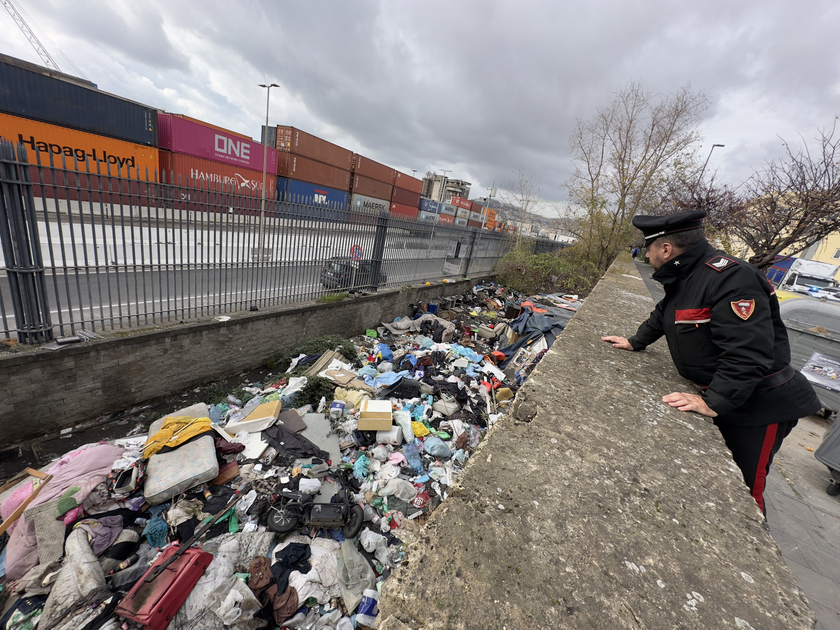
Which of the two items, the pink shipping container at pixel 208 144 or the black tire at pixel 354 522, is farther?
the pink shipping container at pixel 208 144

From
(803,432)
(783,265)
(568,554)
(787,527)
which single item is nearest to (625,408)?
(568,554)

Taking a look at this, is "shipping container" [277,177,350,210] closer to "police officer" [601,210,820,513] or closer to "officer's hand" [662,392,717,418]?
"police officer" [601,210,820,513]

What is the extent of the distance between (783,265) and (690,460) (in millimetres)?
36814

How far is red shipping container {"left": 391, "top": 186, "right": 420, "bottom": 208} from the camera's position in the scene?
30.5m

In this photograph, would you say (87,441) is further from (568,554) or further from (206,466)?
(568,554)

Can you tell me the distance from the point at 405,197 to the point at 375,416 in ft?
100

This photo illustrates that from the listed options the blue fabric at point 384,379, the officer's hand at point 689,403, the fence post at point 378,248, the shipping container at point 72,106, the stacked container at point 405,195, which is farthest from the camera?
the stacked container at point 405,195

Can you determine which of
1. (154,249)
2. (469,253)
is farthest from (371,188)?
(154,249)

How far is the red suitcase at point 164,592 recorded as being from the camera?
1887 mm

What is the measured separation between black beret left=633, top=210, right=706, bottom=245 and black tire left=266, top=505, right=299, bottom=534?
3244 millimetres

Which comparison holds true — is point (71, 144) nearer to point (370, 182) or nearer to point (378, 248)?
point (378, 248)

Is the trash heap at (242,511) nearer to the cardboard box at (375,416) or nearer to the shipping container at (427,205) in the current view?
the cardboard box at (375,416)

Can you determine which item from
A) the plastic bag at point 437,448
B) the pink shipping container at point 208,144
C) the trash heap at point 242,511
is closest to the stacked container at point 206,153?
the pink shipping container at point 208,144

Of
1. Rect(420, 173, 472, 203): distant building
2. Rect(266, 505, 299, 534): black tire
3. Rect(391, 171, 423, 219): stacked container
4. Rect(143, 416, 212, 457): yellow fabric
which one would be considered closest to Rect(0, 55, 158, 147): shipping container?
Rect(143, 416, 212, 457): yellow fabric
